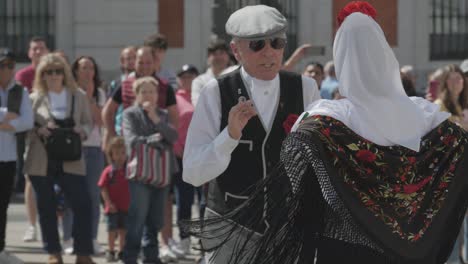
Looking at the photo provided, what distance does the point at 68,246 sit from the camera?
1138 centimetres

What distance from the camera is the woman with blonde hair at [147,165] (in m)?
9.81

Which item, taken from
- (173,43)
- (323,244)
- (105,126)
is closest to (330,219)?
(323,244)

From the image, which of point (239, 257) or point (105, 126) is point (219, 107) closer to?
point (239, 257)

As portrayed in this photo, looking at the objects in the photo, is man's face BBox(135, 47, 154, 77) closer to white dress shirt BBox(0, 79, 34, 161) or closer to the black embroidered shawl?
white dress shirt BBox(0, 79, 34, 161)

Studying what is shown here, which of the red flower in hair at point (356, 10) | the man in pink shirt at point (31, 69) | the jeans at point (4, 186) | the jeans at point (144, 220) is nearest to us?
the red flower in hair at point (356, 10)

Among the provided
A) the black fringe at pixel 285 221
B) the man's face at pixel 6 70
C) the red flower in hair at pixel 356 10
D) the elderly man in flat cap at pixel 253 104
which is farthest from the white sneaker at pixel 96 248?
the red flower in hair at pixel 356 10

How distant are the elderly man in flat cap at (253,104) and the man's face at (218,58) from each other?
17.9 feet

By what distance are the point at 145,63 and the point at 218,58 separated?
0.95m

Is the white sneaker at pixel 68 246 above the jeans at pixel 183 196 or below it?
below

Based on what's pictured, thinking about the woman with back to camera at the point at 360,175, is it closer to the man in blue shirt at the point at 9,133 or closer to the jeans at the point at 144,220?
the jeans at the point at 144,220

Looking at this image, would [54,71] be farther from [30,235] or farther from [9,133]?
[30,235]

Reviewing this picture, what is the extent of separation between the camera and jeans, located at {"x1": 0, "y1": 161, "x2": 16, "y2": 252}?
9883 mm

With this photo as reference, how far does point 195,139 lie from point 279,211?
123 centimetres

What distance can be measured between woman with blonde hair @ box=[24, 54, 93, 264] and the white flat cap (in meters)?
4.39
